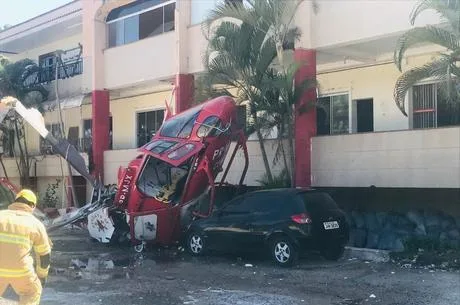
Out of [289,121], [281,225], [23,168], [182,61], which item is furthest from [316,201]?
[23,168]

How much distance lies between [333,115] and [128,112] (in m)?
9.09

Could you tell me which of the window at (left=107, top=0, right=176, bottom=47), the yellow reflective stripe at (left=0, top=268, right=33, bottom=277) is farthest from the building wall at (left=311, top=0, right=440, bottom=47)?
the yellow reflective stripe at (left=0, top=268, right=33, bottom=277)

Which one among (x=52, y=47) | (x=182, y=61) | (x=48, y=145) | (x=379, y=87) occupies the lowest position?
(x=48, y=145)

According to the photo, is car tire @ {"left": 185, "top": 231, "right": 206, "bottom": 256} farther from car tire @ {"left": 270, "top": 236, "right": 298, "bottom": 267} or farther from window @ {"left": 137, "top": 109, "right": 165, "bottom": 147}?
window @ {"left": 137, "top": 109, "right": 165, "bottom": 147}

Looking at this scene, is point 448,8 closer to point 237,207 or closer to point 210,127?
point 237,207

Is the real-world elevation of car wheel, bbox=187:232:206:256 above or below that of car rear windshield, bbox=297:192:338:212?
below

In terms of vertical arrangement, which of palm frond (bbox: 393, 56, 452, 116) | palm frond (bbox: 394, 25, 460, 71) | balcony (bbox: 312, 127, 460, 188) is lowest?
balcony (bbox: 312, 127, 460, 188)

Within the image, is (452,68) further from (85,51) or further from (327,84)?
(85,51)

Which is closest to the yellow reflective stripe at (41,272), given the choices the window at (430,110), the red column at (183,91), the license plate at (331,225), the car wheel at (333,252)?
the license plate at (331,225)

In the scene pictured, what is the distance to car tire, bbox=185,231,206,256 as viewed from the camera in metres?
13.0

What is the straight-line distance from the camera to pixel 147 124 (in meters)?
23.2

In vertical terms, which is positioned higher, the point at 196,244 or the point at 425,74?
the point at 425,74

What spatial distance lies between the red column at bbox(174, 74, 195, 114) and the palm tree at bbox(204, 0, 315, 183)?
316 cm

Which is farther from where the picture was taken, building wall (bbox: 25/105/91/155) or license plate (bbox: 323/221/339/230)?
building wall (bbox: 25/105/91/155)
